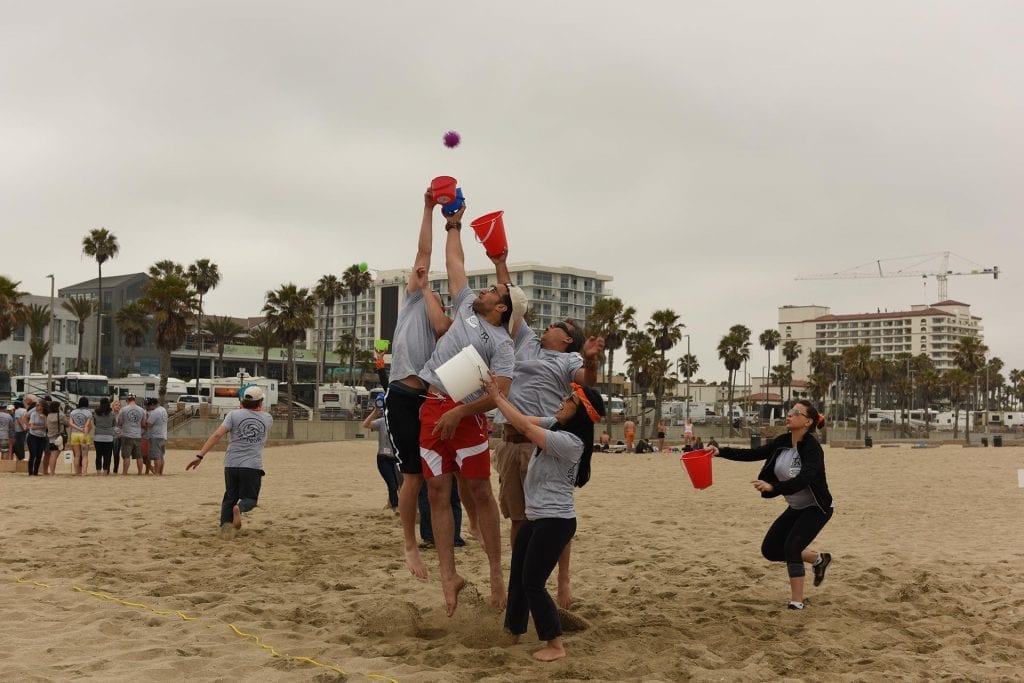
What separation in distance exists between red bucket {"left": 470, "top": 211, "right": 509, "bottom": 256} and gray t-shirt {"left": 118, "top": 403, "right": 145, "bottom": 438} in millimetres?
15282

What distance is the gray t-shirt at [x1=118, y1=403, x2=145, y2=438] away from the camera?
19188 millimetres

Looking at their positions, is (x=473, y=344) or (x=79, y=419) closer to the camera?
(x=473, y=344)

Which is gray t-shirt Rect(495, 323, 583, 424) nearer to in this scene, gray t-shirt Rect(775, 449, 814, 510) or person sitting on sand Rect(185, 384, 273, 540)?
gray t-shirt Rect(775, 449, 814, 510)

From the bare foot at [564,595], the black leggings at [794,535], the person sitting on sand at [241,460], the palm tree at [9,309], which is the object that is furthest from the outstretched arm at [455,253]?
the palm tree at [9,309]

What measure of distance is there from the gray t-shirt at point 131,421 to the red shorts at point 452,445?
15.2 metres

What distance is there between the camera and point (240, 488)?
968cm

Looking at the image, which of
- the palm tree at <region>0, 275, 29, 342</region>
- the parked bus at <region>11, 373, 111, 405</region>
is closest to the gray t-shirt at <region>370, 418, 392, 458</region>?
the parked bus at <region>11, 373, 111, 405</region>

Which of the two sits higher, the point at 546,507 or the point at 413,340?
the point at 413,340

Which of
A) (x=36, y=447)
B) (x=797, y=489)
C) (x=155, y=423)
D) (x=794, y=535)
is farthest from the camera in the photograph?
(x=155, y=423)

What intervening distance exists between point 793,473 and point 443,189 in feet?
11.4

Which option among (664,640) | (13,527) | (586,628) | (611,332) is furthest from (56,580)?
(611,332)

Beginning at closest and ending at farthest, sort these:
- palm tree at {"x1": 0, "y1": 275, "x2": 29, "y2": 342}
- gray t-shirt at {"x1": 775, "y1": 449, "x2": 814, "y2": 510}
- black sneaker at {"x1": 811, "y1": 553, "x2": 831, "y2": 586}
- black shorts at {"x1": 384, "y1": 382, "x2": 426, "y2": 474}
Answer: black shorts at {"x1": 384, "y1": 382, "x2": 426, "y2": 474} < gray t-shirt at {"x1": 775, "y1": 449, "x2": 814, "y2": 510} < black sneaker at {"x1": 811, "y1": 553, "x2": 831, "y2": 586} < palm tree at {"x1": 0, "y1": 275, "x2": 29, "y2": 342}

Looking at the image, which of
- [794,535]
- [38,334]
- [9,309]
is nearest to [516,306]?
[794,535]

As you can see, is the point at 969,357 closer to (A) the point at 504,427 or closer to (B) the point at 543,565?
(A) the point at 504,427
